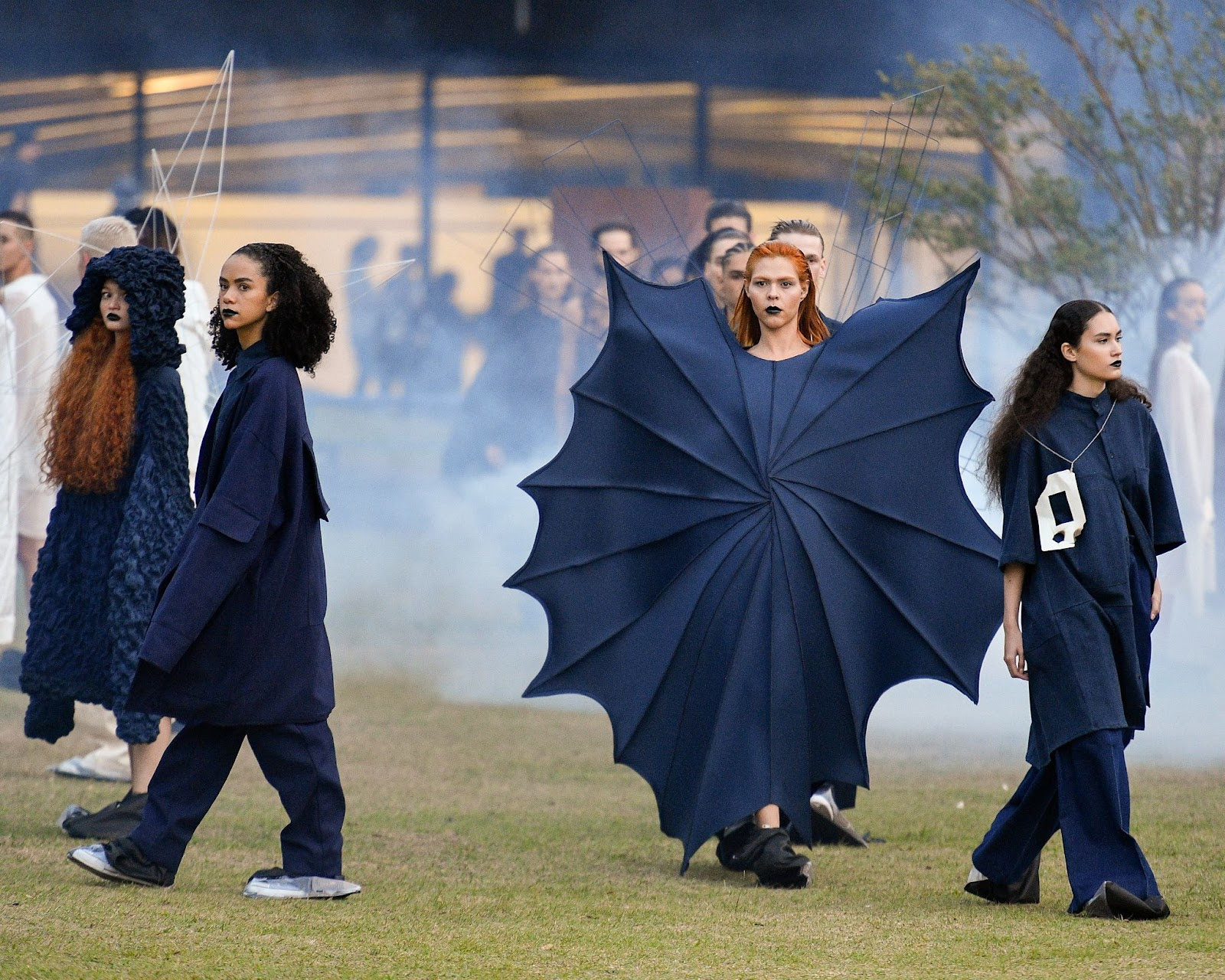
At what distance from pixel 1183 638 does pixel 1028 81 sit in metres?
3.19

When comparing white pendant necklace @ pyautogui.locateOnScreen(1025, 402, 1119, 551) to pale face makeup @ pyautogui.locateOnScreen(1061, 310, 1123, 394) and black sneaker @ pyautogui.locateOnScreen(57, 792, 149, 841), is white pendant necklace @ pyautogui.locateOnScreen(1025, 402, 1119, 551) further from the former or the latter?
black sneaker @ pyautogui.locateOnScreen(57, 792, 149, 841)

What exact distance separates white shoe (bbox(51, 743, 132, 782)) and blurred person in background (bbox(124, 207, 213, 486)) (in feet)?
3.36

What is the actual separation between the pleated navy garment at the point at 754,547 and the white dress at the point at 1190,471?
177 inches

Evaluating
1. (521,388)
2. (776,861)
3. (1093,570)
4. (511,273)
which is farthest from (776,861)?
(511,273)

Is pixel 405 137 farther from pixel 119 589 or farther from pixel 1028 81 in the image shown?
pixel 119 589

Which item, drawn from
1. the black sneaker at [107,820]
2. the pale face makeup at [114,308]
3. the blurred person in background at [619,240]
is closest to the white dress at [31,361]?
the pale face makeup at [114,308]

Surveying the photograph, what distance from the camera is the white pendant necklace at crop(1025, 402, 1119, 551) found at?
15.0 ft

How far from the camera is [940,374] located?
4.97m

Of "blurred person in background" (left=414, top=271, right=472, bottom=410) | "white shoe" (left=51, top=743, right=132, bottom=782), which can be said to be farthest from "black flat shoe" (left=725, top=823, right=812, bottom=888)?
"blurred person in background" (left=414, top=271, right=472, bottom=410)

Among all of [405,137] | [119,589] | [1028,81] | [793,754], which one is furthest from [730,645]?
[405,137]

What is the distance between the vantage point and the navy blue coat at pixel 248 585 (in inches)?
175

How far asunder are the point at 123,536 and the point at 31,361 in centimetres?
252

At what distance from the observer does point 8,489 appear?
721 centimetres

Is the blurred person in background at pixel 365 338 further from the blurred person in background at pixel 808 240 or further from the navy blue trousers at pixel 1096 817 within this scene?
the navy blue trousers at pixel 1096 817
